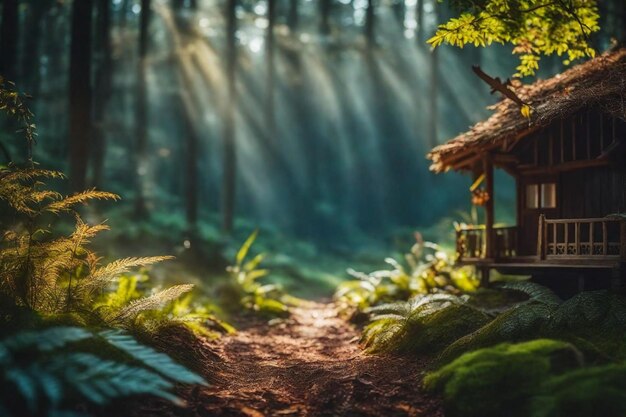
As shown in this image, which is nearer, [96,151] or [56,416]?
[56,416]

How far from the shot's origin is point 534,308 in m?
6.52

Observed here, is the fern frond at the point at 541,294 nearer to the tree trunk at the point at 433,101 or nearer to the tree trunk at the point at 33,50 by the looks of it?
the tree trunk at the point at 433,101

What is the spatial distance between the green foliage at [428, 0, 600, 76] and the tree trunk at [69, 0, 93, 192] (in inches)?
318

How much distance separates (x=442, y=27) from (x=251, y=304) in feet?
27.7

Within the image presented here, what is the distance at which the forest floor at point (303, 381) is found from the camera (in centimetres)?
491

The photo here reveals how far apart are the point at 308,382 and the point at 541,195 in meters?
9.27

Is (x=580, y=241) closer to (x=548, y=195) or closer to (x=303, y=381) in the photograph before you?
(x=548, y=195)

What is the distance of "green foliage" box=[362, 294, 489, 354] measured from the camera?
716 centimetres

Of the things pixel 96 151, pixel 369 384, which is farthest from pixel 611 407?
pixel 96 151

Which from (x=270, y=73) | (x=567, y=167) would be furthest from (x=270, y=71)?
(x=567, y=167)

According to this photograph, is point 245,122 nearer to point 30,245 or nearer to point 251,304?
point 251,304

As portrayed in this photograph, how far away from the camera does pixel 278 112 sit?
152ft

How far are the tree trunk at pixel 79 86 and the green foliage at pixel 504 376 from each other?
9859mm

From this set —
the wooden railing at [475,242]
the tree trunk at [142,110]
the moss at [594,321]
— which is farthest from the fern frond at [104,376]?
the tree trunk at [142,110]
